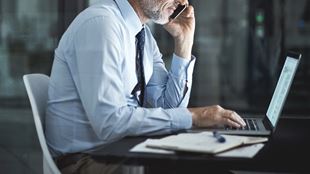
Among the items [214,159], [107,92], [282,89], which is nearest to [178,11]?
[282,89]

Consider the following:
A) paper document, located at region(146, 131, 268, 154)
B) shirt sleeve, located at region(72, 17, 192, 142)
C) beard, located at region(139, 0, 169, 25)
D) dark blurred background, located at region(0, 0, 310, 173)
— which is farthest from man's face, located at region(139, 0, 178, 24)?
dark blurred background, located at region(0, 0, 310, 173)

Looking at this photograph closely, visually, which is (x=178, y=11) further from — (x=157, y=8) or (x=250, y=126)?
(x=250, y=126)

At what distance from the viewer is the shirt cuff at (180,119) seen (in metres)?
1.76

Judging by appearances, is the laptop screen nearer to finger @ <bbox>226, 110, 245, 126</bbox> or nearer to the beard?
finger @ <bbox>226, 110, 245, 126</bbox>

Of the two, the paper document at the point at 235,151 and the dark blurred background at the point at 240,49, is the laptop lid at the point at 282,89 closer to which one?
the paper document at the point at 235,151

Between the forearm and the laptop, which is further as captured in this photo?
the forearm

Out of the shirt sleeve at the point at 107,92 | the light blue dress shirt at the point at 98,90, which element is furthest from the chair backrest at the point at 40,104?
the shirt sleeve at the point at 107,92

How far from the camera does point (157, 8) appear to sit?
2.08m

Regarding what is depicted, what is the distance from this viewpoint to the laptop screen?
74.3 inches

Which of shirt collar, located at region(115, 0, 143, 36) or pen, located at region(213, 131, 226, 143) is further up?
shirt collar, located at region(115, 0, 143, 36)

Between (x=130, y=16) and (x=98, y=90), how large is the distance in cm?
41

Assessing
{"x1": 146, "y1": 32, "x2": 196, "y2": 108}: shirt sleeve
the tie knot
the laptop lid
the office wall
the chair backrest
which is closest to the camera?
the chair backrest

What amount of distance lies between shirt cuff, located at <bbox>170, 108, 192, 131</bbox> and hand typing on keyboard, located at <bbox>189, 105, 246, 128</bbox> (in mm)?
21

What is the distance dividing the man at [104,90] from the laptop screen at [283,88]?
0.46 feet
